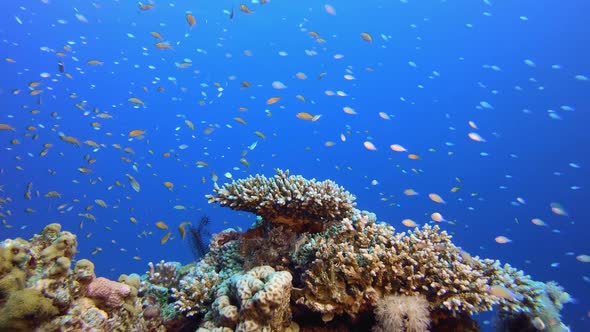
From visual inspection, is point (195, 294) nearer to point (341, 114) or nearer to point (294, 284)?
point (294, 284)

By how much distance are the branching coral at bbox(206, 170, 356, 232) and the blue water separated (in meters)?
44.6

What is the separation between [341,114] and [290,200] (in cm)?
8017

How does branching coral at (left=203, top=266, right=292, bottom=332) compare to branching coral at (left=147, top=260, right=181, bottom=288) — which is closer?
branching coral at (left=203, top=266, right=292, bottom=332)

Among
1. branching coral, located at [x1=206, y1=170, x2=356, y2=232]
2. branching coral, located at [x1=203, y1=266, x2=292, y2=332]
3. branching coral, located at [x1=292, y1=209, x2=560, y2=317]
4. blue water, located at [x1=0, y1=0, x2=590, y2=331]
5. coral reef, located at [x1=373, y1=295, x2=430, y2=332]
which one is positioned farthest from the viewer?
blue water, located at [x1=0, y1=0, x2=590, y2=331]

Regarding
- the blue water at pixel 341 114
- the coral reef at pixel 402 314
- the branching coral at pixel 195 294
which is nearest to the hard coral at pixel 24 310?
the branching coral at pixel 195 294

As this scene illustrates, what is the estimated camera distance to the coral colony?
3643 mm

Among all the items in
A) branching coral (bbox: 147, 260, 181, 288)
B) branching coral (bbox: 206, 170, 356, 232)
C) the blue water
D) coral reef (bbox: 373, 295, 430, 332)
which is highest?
the blue water

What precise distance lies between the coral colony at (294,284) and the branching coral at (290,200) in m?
A: 0.02

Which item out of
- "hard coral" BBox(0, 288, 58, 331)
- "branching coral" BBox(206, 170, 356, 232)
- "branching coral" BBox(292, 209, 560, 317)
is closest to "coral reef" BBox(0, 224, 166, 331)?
"hard coral" BBox(0, 288, 58, 331)

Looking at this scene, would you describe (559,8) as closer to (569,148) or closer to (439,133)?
(569,148)

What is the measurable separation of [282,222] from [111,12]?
7636 cm

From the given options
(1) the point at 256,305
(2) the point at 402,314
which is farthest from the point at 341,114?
(1) the point at 256,305

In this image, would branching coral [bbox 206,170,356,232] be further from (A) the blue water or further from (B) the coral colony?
(A) the blue water

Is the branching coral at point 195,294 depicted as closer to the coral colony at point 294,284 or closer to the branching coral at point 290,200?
the coral colony at point 294,284
